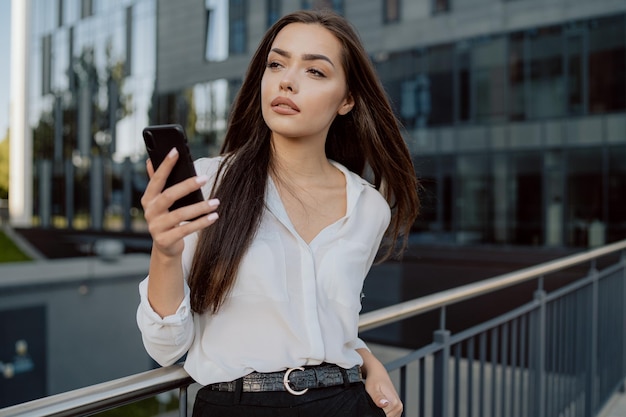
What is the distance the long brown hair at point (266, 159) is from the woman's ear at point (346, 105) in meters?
0.02

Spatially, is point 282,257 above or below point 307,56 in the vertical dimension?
below

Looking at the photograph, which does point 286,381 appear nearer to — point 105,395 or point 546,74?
point 105,395

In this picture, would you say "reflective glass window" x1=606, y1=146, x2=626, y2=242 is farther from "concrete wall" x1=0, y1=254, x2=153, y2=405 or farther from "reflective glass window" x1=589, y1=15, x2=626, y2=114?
"concrete wall" x1=0, y1=254, x2=153, y2=405

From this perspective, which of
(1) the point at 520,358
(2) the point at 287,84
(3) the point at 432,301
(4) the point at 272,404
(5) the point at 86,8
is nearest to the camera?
(4) the point at 272,404

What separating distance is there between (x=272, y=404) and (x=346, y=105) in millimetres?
879

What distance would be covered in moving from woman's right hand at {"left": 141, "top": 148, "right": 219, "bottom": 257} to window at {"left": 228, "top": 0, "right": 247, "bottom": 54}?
958 inches

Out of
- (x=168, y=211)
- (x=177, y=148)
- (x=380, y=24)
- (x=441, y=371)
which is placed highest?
(x=380, y=24)

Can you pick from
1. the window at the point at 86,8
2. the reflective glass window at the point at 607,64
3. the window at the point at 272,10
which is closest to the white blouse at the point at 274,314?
the reflective glass window at the point at 607,64

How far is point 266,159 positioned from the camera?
1.74 metres

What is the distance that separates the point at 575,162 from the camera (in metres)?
17.7

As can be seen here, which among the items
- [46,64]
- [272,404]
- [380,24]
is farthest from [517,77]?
[46,64]

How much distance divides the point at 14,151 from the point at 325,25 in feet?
146

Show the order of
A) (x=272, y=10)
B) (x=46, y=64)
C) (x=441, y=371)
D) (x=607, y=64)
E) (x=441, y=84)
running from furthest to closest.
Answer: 1. (x=46, y=64)
2. (x=272, y=10)
3. (x=441, y=84)
4. (x=607, y=64)
5. (x=441, y=371)

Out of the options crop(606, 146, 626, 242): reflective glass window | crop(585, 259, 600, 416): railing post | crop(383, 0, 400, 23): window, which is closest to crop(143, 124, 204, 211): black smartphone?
crop(585, 259, 600, 416): railing post
